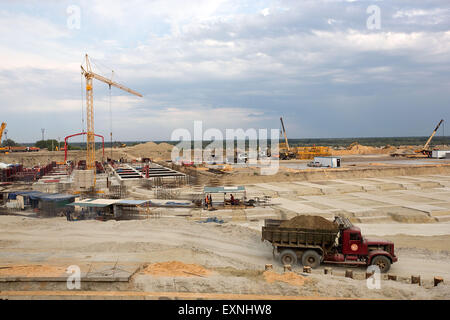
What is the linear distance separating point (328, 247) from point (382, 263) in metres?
2.30

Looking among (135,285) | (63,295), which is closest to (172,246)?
(135,285)

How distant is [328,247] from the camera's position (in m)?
14.5

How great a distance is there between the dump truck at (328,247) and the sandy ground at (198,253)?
21.1 inches

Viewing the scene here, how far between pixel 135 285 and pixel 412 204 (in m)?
26.9

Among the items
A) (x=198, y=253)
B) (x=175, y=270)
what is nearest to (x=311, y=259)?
(x=198, y=253)

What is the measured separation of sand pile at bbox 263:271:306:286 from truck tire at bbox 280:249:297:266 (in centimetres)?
235

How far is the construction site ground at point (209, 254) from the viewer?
36.7 ft

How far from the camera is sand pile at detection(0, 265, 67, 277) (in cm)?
1212

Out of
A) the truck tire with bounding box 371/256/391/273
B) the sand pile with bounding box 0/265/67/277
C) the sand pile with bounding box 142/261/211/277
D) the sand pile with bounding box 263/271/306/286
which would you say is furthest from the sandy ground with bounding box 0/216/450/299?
the sand pile with bounding box 0/265/67/277

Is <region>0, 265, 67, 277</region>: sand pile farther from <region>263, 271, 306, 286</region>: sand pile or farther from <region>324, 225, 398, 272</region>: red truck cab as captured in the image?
<region>324, 225, 398, 272</region>: red truck cab
